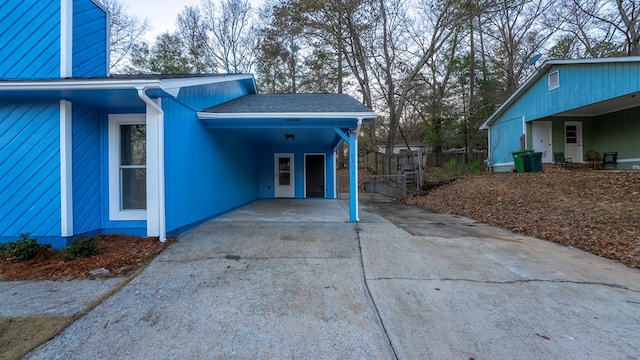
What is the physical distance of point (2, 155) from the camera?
14.0 ft

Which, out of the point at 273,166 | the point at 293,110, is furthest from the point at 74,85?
the point at 273,166

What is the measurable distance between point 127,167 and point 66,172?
2.67 ft

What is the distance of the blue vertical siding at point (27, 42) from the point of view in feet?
14.6

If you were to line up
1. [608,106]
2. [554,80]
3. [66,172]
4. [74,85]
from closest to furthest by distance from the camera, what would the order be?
1. [74,85]
2. [66,172]
3. [608,106]
4. [554,80]

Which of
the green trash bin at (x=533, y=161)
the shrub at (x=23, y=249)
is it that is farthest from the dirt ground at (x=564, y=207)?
the shrub at (x=23, y=249)

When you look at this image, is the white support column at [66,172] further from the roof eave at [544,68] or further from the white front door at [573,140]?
the white front door at [573,140]

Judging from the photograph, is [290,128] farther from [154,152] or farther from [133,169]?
[133,169]

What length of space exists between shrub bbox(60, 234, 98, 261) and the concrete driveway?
997 mm

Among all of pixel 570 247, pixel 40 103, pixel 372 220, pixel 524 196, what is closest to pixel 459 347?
pixel 570 247

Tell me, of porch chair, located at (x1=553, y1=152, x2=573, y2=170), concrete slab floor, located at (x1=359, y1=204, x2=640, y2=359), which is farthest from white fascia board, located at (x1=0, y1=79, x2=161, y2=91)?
porch chair, located at (x1=553, y1=152, x2=573, y2=170)

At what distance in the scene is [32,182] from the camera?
4238 mm

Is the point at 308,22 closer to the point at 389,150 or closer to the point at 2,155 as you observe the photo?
the point at 389,150

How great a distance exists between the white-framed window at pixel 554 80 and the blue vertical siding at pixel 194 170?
39.4ft

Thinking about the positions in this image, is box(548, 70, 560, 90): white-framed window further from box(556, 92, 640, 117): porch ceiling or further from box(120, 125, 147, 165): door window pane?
box(120, 125, 147, 165): door window pane
